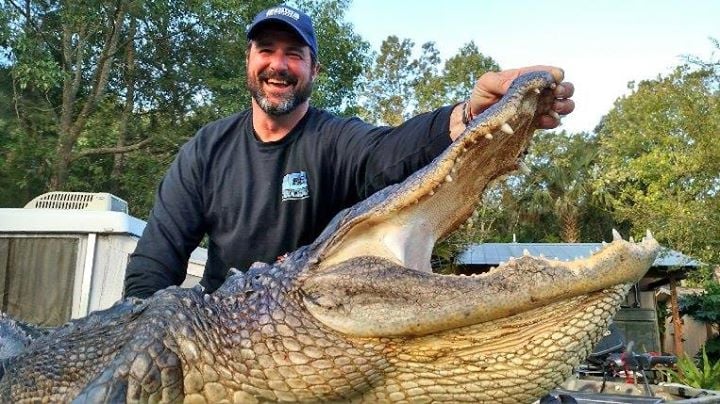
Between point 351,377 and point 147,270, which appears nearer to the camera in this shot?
point 351,377

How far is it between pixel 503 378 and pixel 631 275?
1.23 ft

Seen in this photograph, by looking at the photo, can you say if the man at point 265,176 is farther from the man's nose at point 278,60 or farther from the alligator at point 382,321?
the alligator at point 382,321

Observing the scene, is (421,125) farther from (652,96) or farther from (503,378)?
(652,96)

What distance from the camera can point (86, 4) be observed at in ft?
40.2

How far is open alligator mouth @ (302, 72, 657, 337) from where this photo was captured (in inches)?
63.9

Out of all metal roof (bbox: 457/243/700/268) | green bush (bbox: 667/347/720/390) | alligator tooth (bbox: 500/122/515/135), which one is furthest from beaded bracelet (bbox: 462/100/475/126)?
metal roof (bbox: 457/243/700/268)

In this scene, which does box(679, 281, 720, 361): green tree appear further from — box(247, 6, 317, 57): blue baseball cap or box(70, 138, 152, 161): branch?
box(247, 6, 317, 57): blue baseball cap

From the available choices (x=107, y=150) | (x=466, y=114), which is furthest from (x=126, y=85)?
(x=466, y=114)

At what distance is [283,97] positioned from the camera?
288 centimetres

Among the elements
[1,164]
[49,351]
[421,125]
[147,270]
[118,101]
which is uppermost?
[118,101]

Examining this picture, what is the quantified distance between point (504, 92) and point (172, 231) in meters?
1.44

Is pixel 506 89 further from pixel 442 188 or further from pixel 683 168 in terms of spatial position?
pixel 683 168

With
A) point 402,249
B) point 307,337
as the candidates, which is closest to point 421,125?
point 402,249

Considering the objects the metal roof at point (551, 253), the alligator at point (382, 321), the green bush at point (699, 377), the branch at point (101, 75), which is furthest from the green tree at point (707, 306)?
the alligator at point (382, 321)
